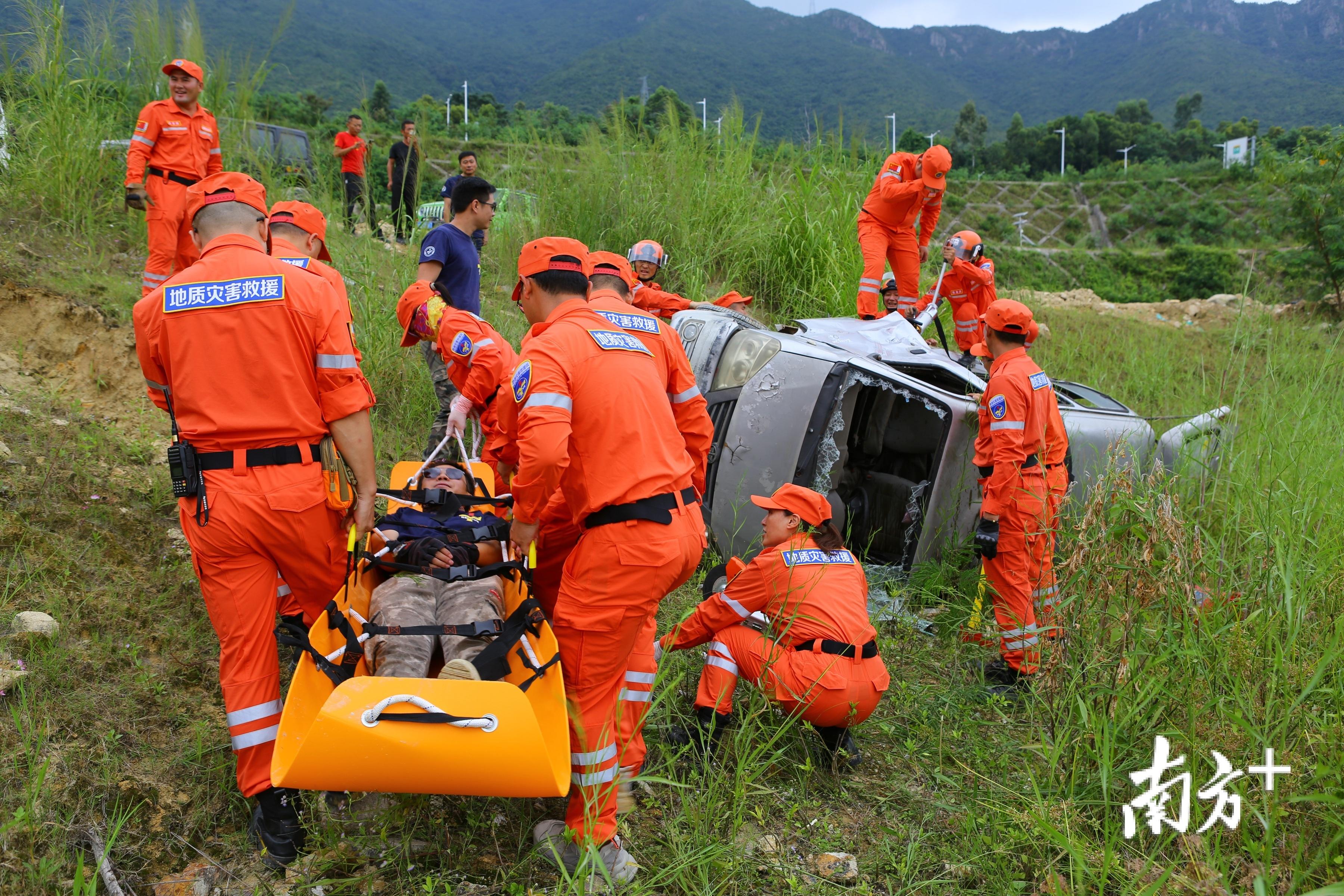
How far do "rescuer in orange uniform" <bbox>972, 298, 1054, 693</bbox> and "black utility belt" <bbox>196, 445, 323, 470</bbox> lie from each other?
316cm

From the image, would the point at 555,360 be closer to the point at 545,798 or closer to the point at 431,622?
the point at 431,622

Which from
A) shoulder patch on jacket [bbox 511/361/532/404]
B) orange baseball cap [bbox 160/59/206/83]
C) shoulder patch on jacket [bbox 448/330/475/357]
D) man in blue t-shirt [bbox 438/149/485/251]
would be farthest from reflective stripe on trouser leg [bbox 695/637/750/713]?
orange baseball cap [bbox 160/59/206/83]

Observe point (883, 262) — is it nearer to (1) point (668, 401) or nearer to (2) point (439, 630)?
(1) point (668, 401)

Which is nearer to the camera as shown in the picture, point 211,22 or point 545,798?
point 545,798

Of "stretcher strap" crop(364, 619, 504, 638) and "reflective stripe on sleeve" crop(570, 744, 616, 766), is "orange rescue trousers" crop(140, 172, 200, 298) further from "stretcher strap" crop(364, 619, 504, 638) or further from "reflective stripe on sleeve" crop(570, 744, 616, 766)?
"reflective stripe on sleeve" crop(570, 744, 616, 766)

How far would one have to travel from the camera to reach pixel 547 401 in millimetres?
2684

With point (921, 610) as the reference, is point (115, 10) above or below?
above

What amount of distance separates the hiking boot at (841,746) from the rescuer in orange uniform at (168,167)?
5348mm

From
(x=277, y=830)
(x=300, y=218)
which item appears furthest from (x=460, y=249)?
(x=277, y=830)

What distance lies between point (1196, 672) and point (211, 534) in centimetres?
330

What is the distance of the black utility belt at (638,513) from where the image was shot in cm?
275

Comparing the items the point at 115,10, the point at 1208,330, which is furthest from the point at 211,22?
the point at 1208,330

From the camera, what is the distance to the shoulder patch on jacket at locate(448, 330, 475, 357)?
445 cm

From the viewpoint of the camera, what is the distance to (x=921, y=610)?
4.91m
